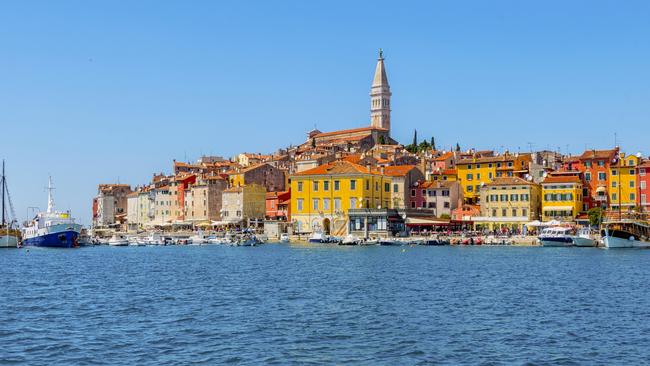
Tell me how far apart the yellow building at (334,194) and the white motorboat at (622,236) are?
25705 mm

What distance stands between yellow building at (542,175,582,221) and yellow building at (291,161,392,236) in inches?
675

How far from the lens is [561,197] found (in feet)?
276

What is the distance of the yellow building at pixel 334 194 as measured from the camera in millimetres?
89000

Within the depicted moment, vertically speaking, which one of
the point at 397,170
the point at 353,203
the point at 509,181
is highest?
the point at 397,170

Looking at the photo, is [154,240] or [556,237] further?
[154,240]

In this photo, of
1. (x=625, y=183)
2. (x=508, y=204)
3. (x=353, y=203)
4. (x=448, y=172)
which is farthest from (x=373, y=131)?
(x=625, y=183)

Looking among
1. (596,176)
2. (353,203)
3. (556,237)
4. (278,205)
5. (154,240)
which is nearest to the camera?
(556,237)

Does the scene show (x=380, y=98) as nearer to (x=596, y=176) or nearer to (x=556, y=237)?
(x=596, y=176)

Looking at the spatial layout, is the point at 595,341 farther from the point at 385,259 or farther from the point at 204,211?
the point at 204,211

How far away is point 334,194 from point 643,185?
3077 centimetres

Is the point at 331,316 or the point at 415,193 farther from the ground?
the point at 415,193

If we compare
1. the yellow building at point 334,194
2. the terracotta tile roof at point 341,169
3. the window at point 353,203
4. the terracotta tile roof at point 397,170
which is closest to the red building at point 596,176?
the terracotta tile roof at point 397,170

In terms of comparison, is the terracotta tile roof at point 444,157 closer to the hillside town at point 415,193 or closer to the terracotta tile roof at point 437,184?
the hillside town at point 415,193

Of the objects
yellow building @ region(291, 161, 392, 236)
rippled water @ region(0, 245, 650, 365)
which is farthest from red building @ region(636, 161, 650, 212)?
rippled water @ region(0, 245, 650, 365)
